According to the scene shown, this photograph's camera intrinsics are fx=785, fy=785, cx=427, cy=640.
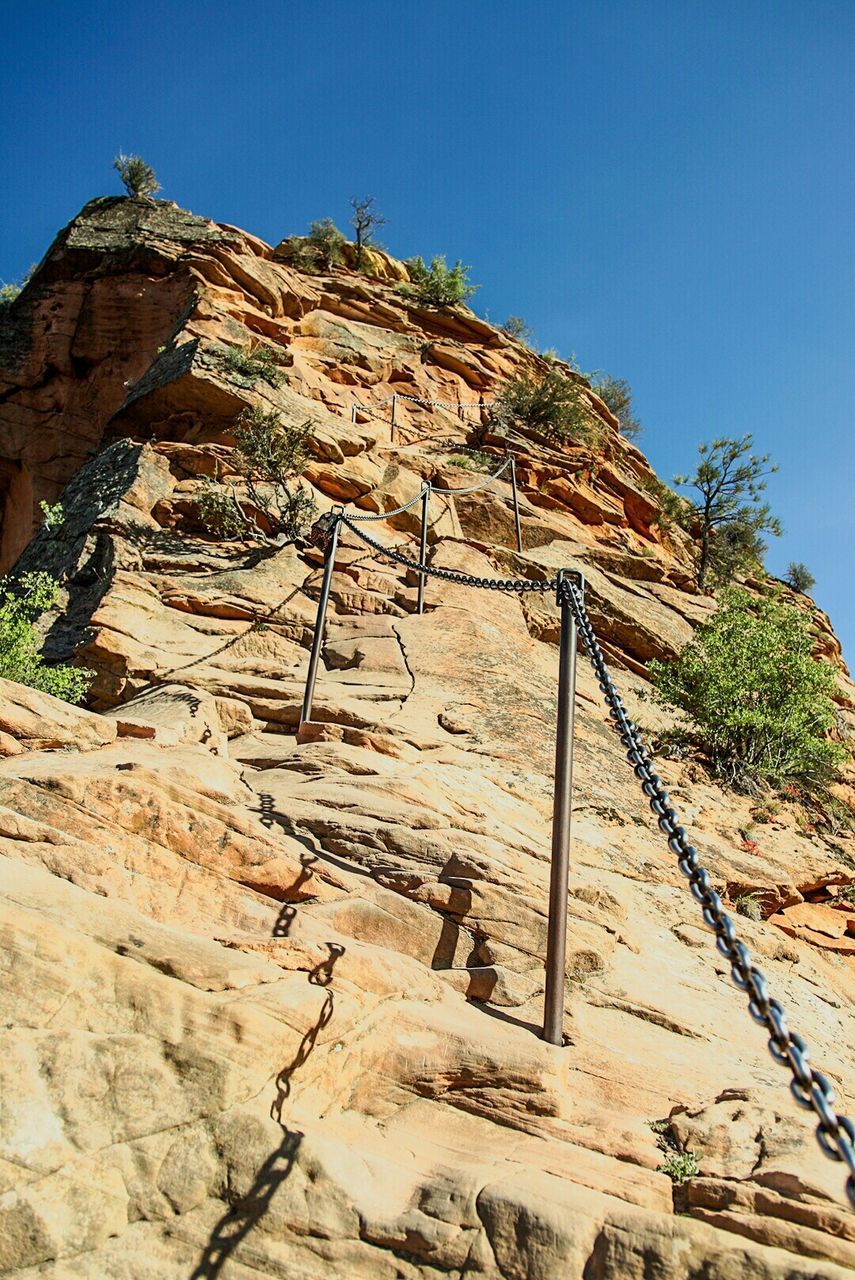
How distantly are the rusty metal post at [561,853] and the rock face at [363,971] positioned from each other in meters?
0.17

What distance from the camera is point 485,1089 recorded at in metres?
3.32

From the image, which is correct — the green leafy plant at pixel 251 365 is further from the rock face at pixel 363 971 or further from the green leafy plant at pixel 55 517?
the rock face at pixel 363 971

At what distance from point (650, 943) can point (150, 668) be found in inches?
251

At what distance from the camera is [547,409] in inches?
980

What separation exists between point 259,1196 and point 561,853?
7.28 feet

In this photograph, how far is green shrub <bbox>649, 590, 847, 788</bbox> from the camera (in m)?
12.1

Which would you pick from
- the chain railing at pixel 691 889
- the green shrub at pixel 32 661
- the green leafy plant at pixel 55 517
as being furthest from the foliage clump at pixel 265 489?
the chain railing at pixel 691 889

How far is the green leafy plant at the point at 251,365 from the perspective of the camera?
16.7 meters

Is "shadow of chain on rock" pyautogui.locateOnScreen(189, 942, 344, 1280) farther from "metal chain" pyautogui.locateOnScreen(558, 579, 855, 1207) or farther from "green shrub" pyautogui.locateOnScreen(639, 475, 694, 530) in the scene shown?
"green shrub" pyautogui.locateOnScreen(639, 475, 694, 530)

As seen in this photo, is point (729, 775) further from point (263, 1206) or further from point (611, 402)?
point (611, 402)

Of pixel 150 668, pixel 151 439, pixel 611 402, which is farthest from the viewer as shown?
pixel 611 402

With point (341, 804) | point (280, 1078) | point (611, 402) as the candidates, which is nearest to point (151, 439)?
point (341, 804)

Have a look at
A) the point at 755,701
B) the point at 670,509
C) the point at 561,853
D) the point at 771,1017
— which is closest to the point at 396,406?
the point at 670,509

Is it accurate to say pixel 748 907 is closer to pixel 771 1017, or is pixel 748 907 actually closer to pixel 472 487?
pixel 771 1017
